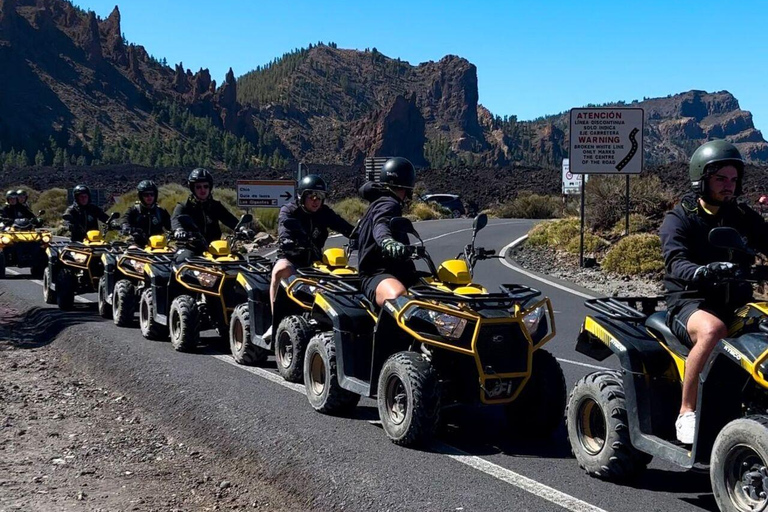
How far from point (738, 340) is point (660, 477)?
1.45 metres

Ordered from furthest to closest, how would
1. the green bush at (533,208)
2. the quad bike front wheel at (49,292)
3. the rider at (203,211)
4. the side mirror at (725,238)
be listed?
the green bush at (533,208) < the quad bike front wheel at (49,292) < the rider at (203,211) < the side mirror at (725,238)

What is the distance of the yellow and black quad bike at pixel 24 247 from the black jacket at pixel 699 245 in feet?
60.2

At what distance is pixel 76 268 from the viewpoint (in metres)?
15.2

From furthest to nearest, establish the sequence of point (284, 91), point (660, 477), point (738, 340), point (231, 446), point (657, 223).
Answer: point (284, 91), point (657, 223), point (231, 446), point (660, 477), point (738, 340)

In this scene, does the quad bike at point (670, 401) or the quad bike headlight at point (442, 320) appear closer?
the quad bike at point (670, 401)

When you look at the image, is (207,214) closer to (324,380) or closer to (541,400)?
(324,380)

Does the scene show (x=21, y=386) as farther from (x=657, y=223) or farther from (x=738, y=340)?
(x=657, y=223)

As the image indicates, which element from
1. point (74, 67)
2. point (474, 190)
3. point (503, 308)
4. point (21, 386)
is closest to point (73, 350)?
point (21, 386)

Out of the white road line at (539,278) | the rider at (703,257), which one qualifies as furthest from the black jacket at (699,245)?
the white road line at (539,278)

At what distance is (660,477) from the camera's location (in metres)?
6.02

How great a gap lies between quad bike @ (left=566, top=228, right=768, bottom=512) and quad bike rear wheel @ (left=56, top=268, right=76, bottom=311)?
1036cm

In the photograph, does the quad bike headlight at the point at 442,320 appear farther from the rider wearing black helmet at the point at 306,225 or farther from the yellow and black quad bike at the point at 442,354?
the rider wearing black helmet at the point at 306,225

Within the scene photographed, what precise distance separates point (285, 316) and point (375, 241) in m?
2.33

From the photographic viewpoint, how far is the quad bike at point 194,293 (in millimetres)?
10812
